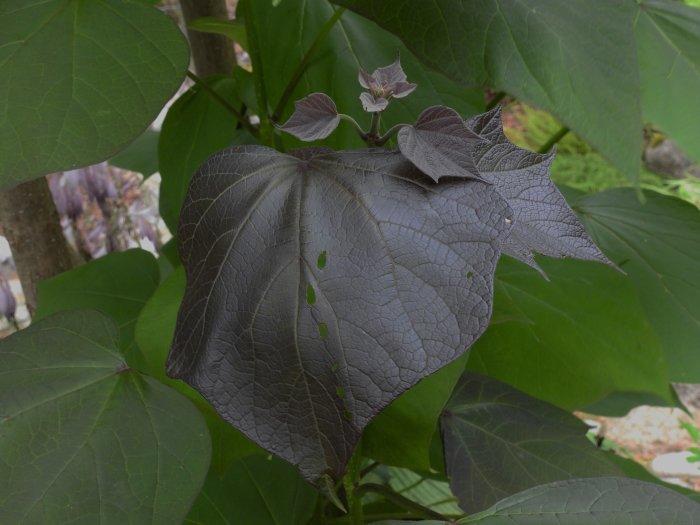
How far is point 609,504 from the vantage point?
0.40m

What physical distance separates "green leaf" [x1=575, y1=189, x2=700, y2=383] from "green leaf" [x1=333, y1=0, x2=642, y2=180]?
30 cm

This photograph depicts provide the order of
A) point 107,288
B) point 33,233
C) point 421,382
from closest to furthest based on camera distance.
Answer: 1. point 421,382
2. point 107,288
3. point 33,233

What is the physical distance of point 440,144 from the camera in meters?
0.35

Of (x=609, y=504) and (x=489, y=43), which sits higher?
(x=489, y=43)

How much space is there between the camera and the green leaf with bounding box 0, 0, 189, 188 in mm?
397

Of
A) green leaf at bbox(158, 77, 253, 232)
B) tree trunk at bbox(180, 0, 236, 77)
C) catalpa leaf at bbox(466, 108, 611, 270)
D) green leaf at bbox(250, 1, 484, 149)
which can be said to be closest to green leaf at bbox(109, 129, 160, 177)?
tree trunk at bbox(180, 0, 236, 77)

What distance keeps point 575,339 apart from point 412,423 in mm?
224

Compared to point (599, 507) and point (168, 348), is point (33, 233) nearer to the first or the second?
point (168, 348)

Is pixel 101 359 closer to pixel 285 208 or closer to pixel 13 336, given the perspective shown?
pixel 13 336

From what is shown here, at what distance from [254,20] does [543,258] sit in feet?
0.99

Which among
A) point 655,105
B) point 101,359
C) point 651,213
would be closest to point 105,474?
point 101,359

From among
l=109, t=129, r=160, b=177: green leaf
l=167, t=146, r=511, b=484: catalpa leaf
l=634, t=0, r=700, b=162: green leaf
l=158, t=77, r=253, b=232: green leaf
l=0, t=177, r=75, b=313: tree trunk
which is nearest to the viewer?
l=167, t=146, r=511, b=484: catalpa leaf

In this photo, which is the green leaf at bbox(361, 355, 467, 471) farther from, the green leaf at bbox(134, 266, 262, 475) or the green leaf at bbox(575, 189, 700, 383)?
the green leaf at bbox(575, 189, 700, 383)

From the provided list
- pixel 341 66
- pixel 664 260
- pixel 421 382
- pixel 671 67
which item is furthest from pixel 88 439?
pixel 664 260
